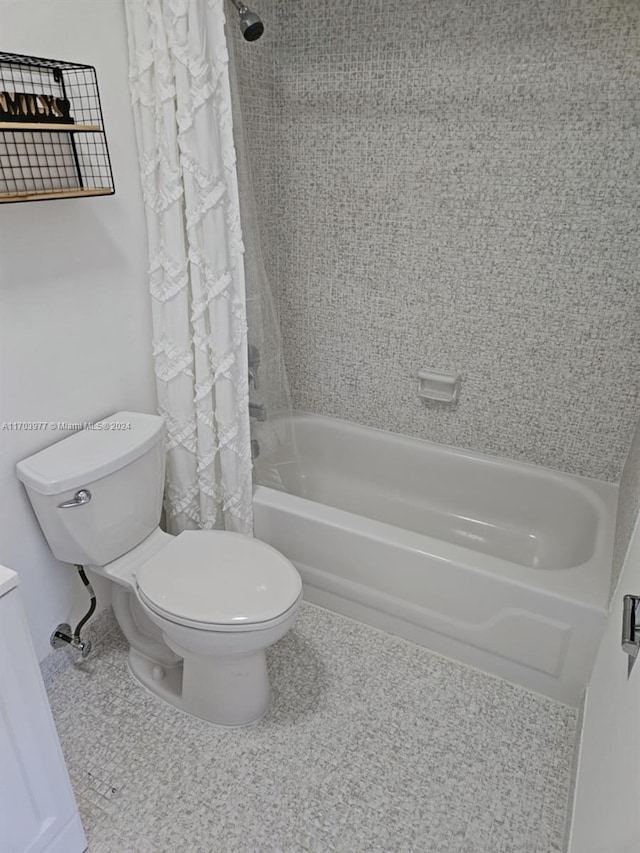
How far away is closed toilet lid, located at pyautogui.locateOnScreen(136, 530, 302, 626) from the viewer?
1428 mm

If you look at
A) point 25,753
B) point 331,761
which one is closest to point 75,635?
point 25,753

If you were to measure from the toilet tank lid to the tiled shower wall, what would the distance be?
1.05m

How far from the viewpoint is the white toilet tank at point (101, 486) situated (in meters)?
1.45

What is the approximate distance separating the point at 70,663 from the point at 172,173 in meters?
1.53

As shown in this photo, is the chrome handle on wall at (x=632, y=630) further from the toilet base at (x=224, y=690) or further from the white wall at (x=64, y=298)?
the white wall at (x=64, y=298)

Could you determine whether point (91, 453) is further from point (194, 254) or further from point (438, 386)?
Result: point (438, 386)

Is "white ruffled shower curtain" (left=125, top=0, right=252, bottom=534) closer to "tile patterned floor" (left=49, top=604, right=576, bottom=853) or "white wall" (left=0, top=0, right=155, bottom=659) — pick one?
"white wall" (left=0, top=0, right=155, bottom=659)

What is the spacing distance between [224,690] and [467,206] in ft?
5.84

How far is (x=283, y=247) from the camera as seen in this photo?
2.40 m

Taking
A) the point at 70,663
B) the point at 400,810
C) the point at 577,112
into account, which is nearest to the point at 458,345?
the point at 577,112

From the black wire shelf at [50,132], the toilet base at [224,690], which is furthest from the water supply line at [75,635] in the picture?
the black wire shelf at [50,132]

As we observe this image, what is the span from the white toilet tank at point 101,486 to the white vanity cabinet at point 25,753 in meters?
0.41

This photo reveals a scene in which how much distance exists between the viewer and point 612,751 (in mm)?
1005

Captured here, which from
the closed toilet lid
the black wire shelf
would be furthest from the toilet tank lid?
the black wire shelf
